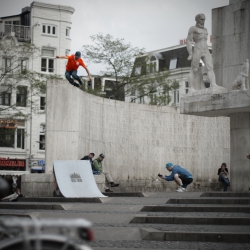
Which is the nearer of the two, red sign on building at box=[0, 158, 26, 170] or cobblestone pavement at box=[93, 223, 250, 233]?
cobblestone pavement at box=[93, 223, 250, 233]

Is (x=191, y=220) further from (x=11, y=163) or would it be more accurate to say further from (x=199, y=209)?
(x=11, y=163)

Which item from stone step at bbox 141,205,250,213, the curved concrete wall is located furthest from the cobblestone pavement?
the curved concrete wall

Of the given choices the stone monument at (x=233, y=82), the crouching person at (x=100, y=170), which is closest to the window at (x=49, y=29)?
the crouching person at (x=100, y=170)

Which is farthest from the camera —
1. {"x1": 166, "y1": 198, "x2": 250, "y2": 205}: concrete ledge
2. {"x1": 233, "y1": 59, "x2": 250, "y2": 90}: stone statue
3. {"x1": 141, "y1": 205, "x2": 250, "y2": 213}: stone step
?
{"x1": 233, "y1": 59, "x2": 250, "y2": 90}: stone statue

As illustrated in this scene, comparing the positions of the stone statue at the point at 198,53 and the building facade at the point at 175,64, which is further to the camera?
the building facade at the point at 175,64

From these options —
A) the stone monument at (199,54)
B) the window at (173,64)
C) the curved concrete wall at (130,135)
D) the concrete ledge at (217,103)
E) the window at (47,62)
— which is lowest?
the curved concrete wall at (130,135)

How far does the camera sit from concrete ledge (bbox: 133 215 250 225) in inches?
531

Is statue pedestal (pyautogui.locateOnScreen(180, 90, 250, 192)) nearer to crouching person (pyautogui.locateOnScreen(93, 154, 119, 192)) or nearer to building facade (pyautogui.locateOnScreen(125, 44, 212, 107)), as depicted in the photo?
crouching person (pyautogui.locateOnScreen(93, 154, 119, 192))

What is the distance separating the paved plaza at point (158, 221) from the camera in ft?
37.6

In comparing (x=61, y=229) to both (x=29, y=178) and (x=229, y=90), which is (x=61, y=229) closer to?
(x=29, y=178)

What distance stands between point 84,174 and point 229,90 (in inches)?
238

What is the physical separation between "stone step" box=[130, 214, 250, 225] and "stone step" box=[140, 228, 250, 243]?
189 cm

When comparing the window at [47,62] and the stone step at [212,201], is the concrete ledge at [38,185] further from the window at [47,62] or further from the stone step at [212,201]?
the window at [47,62]

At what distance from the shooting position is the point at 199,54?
81.4ft
